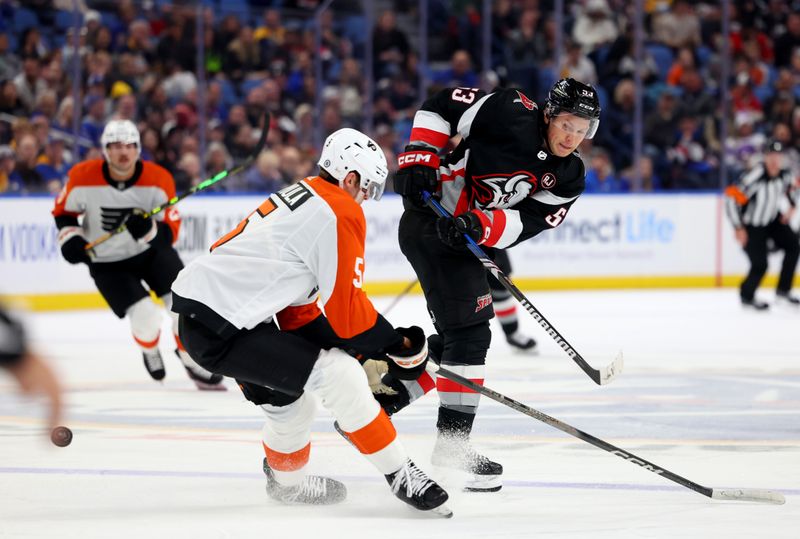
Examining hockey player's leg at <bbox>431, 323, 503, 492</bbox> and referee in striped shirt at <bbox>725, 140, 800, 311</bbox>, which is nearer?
hockey player's leg at <bbox>431, 323, 503, 492</bbox>

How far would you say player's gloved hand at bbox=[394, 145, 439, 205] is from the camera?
429cm

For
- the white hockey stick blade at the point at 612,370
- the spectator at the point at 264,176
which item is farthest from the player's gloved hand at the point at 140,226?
the spectator at the point at 264,176

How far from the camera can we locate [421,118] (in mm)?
4383

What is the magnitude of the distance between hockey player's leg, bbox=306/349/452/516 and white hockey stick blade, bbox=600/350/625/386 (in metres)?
1.10

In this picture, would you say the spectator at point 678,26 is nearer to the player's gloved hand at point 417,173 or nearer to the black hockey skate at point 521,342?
the black hockey skate at point 521,342

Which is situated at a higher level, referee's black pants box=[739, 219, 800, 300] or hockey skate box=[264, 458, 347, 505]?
hockey skate box=[264, 458, 347, 505]

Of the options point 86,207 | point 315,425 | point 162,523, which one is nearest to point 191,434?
point 315,425

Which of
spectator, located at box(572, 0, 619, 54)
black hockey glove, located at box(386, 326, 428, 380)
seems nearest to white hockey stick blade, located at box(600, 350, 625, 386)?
black hockey glove, located at box(386, 326, 428, 380)

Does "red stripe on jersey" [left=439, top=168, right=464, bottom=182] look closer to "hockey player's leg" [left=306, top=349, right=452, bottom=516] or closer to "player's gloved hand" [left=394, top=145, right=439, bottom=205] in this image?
"player's gloved hand" [left=394, top=145, right=439, bottom=205]

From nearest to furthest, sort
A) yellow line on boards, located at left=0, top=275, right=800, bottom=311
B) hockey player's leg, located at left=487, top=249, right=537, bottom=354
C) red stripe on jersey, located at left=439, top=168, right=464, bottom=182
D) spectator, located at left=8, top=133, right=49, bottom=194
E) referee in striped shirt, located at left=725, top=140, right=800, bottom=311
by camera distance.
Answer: red stripe on jersey, located at left=439, top=168, right=464, bottom=182, hockey player's leg, located at left=487, top=249, right=537, bottom=354, spectator, located at left=8, top=133, right=49, bottom=194, yellow line on boards, located at left=0, top=275, right=800, bottom=311, referee in striped shirt, located at left=725, top=140, right=800, bottom=311

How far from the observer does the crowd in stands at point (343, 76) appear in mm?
9531

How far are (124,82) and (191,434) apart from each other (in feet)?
18.1

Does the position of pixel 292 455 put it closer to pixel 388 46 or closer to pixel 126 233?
pixel 126 233

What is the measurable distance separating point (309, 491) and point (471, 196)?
122 cm
